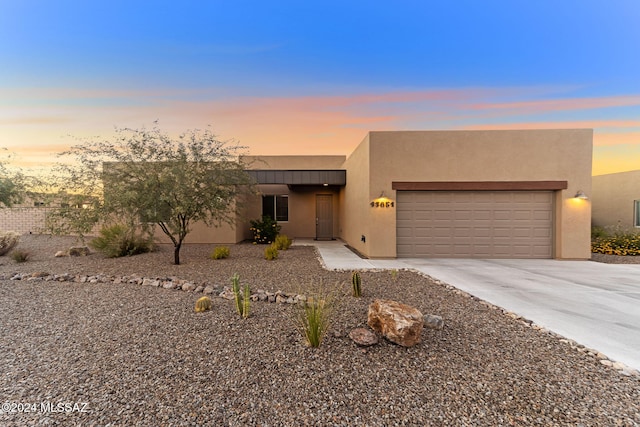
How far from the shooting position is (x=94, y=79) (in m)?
8.88

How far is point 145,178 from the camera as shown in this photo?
6.37 m

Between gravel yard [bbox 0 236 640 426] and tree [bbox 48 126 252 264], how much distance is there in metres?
2.81

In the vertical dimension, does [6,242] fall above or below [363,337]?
above

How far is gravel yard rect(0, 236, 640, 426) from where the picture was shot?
6.01ft

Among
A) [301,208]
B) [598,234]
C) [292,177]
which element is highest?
[292,177]

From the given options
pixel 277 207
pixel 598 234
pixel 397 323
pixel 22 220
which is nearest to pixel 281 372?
pixel 397 323

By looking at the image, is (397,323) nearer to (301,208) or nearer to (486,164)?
(486,164)

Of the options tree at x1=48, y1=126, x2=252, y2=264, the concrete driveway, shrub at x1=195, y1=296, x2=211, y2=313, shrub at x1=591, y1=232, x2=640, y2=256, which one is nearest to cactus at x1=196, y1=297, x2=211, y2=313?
shrub at x1=195, y1=296, x2=211, y2=313

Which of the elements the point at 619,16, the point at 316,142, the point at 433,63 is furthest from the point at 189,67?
the point at 619,16

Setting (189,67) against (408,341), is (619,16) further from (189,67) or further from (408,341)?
(189,67)

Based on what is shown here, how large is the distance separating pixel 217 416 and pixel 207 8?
10.1 m

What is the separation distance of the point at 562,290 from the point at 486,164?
4.53 m

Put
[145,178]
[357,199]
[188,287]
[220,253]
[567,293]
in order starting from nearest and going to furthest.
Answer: [567,293] < [188,287] < [145,178] < [220,253] < [357,199]

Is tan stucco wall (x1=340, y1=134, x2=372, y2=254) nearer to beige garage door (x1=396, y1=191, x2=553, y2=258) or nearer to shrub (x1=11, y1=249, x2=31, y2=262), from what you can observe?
beige garage door (x1=396, y1=191, x2=553, y2=258)
